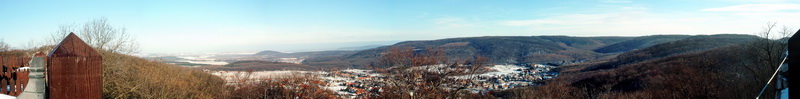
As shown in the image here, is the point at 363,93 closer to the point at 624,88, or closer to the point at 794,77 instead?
the point at 794,77

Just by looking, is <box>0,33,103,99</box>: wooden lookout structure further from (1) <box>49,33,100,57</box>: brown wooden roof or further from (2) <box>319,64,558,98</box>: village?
(2) <box>319,64,558,98</box>: village

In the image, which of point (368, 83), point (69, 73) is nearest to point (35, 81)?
point (69, 73)

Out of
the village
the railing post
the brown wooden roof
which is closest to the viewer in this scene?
the brown wooden roof

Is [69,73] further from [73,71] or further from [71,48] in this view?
[71,48]

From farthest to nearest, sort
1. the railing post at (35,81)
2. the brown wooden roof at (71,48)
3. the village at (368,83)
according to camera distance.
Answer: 1. the village at (368,83)
2. the railing post at (35,81)
3. the brown wooden roof at (71,48)

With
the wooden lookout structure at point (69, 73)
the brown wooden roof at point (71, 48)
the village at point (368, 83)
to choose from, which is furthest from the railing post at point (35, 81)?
the village at point (368, 83)

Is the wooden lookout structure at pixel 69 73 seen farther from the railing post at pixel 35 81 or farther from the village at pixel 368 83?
the village at pixel 368 83

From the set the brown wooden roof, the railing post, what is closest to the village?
the railing post

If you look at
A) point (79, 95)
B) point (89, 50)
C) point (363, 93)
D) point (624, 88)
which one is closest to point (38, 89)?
point (79, 95)
